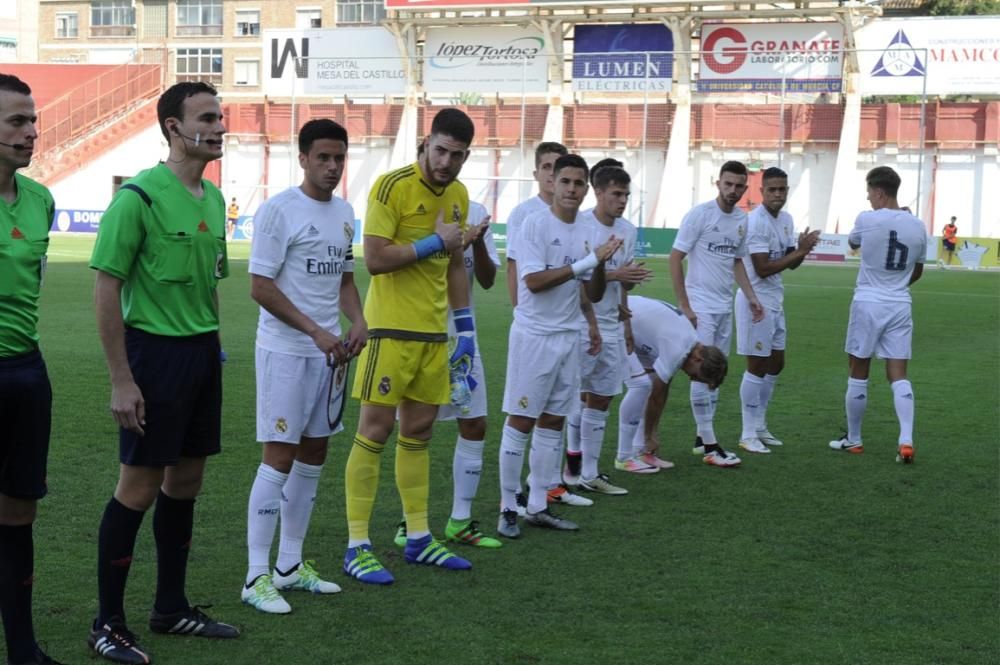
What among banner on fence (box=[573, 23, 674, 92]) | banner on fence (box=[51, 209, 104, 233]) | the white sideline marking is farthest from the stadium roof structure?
the white sideline marking

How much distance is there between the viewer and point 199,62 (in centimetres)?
6838

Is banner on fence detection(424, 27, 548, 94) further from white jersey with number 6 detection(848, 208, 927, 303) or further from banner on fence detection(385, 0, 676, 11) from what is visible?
white jersey with number 6 detection(848, 208, 927, 303)

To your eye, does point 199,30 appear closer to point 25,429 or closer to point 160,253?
point 160,253

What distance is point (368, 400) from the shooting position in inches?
243

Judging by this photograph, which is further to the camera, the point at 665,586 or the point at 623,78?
the point at 623,78

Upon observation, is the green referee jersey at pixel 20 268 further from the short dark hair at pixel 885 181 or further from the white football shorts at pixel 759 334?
the short dark hair at pixel 885 181

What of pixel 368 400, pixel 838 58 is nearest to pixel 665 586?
pixel 368 400

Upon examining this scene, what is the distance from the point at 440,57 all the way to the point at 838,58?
16.2 metres

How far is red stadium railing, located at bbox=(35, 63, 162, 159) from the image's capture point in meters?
55.0

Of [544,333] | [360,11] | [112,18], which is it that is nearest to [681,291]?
[544,333]

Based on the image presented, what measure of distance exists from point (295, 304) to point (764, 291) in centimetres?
580

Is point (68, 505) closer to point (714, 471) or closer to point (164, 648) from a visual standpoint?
point (164, 648)

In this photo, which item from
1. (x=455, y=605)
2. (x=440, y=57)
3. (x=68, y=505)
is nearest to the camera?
(x=455, y=605)

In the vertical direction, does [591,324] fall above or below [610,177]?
below
